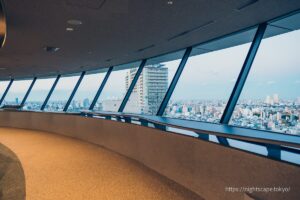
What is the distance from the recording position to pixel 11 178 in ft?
12.4

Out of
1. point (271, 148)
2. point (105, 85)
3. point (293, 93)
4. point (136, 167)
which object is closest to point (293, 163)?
point (271, 148)

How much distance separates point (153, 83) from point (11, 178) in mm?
4788

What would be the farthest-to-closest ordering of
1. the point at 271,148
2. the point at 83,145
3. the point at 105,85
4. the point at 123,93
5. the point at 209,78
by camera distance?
the point at 105,85, the point at 123,93, the point at 83,145, the point at 209,78, the point at 271,148

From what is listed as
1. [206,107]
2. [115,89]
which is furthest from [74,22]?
[115,89]

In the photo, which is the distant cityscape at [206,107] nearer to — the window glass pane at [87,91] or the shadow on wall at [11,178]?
the window glass pane at [87,91]

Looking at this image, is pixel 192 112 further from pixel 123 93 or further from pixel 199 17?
pixel 123 93

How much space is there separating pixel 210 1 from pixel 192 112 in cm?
274

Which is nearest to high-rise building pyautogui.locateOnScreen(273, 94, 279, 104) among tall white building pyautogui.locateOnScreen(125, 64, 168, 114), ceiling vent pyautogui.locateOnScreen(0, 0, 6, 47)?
tall white building pyautogui.locateOnScreen(125, 64, 168, 114)

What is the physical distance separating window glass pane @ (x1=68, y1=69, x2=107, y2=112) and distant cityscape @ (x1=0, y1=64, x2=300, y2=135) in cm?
106

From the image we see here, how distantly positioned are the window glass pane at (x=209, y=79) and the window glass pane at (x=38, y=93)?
945 centimetres

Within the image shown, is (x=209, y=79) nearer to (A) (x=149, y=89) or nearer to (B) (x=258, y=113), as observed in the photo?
(B) (x=258, y=113)

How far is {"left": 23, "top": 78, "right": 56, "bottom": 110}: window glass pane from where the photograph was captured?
12.9 meters

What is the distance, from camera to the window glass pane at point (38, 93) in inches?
507

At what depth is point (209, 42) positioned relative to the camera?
5.40 meters
